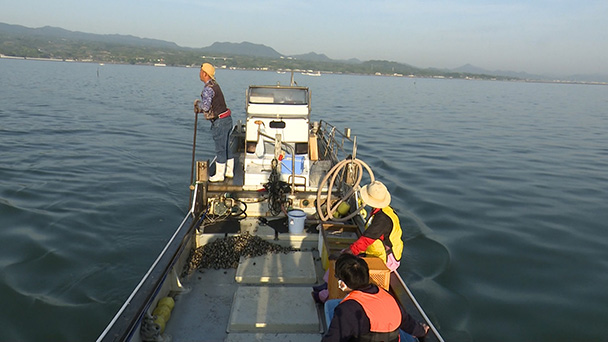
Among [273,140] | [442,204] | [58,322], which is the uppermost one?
[273,140]

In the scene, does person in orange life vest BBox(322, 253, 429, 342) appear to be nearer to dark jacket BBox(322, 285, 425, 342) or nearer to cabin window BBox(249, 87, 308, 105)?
dark jacket BBox(322, 285, 425, 342)

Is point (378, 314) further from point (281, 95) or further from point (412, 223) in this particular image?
point (412, 223)

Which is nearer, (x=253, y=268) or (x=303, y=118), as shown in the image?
(x=253, y=268)

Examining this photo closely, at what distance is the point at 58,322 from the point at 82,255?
238 centimetres

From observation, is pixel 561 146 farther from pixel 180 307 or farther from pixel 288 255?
pixel 180 307

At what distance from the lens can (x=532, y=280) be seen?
28.1 feet

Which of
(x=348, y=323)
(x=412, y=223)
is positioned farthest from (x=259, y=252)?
(x=412, y=223)

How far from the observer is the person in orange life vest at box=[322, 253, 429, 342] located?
3.23m

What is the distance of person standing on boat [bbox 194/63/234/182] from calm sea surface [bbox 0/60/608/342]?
8.44 feet

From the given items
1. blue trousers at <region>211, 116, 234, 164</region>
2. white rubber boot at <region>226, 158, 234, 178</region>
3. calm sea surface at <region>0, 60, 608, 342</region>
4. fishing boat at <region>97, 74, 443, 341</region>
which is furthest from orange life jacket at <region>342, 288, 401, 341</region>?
white rubber boot at <region>226, 158, 234, 178</region>

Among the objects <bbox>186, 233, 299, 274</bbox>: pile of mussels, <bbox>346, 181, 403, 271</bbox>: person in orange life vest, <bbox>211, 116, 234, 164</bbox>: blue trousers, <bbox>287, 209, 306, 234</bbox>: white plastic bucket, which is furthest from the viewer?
<bbox>211, 116, 234, 164</bbox>: blue trousers

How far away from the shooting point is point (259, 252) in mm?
6750

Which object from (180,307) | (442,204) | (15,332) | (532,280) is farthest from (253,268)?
(442,204)

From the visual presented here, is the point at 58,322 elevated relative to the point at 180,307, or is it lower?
lower
